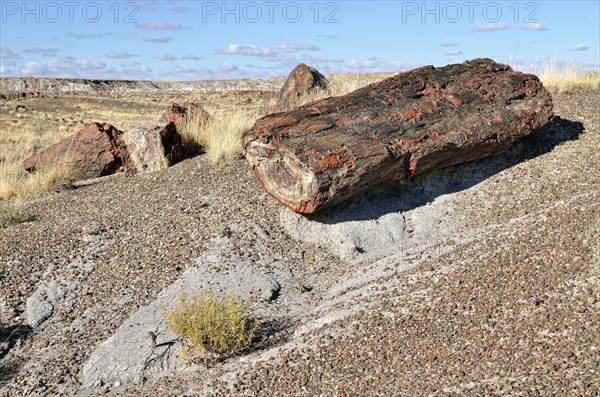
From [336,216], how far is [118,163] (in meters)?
4.61

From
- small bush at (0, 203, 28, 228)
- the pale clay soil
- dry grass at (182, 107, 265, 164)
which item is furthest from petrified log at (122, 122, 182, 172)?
small bush at (0, 203, 28, 228)

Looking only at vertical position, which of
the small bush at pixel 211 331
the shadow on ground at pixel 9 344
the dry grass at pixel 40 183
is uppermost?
the dry grass at pixel 40 183

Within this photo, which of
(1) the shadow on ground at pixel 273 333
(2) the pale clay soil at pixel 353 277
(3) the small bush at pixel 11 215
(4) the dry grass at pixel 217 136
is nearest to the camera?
(2) the pale clay soil at pixel 353 277

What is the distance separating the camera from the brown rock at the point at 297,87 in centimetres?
1266

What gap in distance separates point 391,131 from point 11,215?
5.15m

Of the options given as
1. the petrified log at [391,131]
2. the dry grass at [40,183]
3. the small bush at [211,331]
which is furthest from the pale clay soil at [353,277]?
the petrified log at [391,131]

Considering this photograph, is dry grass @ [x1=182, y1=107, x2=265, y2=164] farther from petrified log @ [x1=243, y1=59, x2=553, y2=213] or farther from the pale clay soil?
petrified log @ [x1=243, y1=59, x2=553, y2=213]

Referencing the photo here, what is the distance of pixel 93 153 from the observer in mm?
10875

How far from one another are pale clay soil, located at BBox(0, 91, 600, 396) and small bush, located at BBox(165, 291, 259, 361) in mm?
142

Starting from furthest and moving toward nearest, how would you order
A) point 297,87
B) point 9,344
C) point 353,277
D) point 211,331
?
point 297,87 → point 353,277 → point 9,344 → point 211,331

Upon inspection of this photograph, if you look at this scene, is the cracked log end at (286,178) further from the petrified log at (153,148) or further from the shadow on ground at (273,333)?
the petrified log at (153,148)

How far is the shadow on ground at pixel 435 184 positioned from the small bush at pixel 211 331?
232 cm

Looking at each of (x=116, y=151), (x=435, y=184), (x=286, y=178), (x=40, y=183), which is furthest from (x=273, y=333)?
(x=40, y=183)

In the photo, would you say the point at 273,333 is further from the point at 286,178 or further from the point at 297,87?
the point at 297,87
